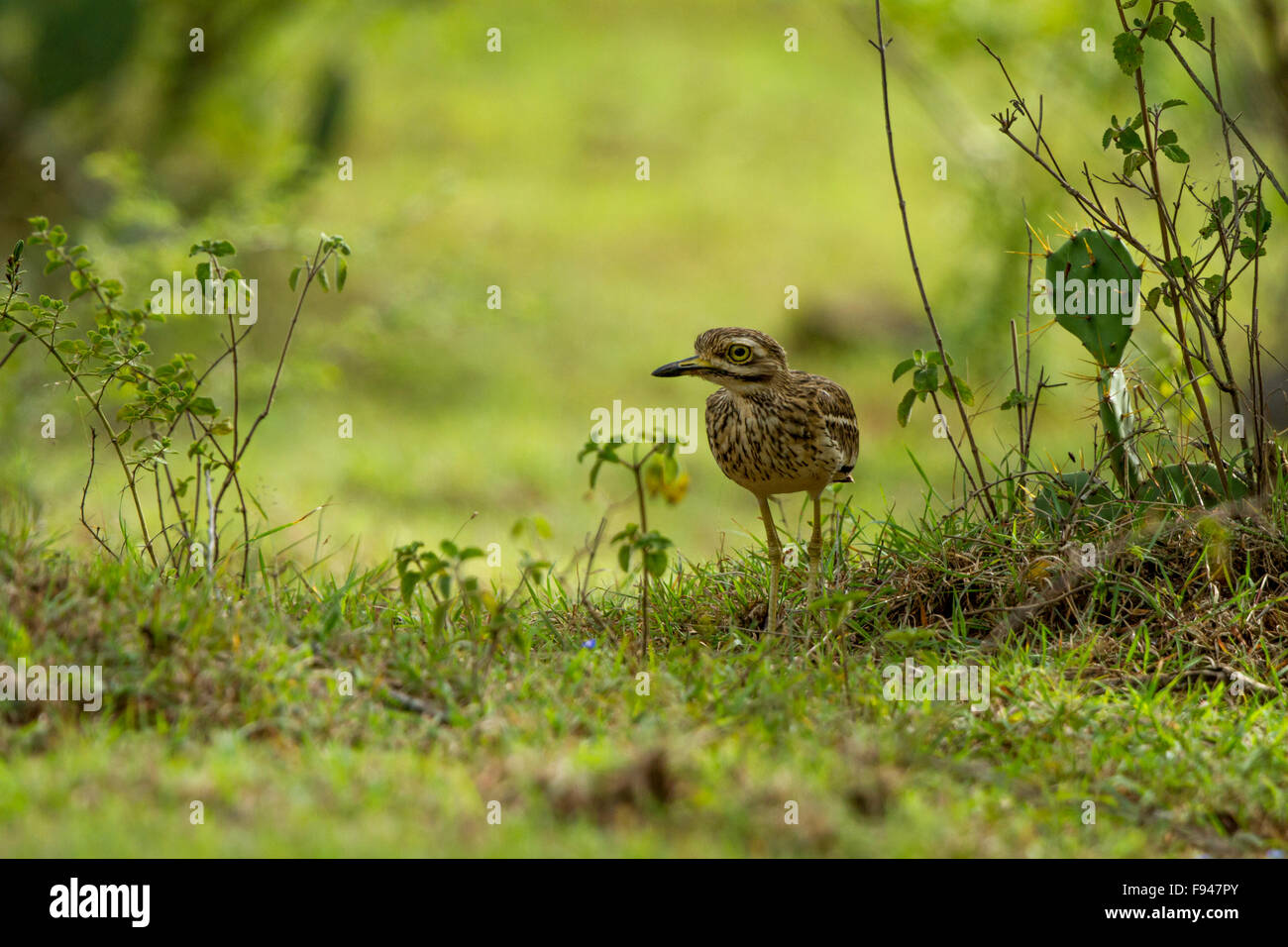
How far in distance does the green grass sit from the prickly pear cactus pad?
787 millimetres

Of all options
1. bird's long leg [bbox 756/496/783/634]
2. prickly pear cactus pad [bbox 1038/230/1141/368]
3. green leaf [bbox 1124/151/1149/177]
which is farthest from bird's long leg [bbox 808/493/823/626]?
green leaf [bbox 1124/151/1149/177]

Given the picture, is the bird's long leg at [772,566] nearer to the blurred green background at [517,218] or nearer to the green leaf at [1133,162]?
the blurred green background at [517,218]

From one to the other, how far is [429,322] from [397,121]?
12760mm

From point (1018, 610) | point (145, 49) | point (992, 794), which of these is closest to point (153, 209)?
point (145, 49)

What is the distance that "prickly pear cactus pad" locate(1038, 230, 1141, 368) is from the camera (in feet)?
16.6

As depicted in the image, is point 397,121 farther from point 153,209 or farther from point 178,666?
point 178,666

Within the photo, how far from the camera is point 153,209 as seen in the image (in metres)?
8.77

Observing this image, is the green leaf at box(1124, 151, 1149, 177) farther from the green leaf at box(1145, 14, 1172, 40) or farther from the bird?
the bird

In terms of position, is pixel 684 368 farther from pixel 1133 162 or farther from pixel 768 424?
pixel 1133 162

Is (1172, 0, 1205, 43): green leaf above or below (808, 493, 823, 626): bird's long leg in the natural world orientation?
above

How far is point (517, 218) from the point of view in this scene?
19.6m

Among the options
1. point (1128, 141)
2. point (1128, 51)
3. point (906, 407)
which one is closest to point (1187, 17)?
point (1128, 51)

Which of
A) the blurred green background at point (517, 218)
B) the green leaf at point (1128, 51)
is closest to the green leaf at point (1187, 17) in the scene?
the green leaf at point (1128, 51)

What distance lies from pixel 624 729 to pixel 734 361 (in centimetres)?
155
